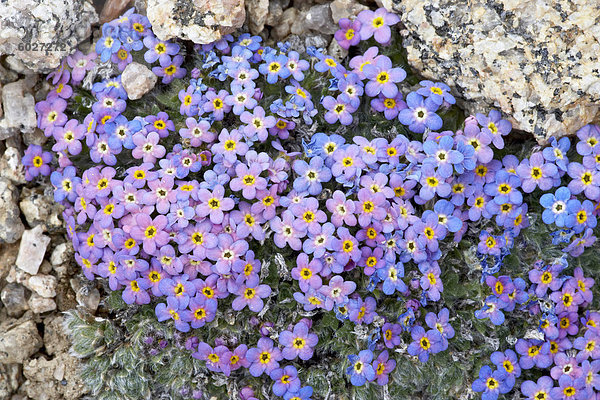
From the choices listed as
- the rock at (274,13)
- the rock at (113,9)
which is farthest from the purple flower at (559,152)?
the rock at (113,9)

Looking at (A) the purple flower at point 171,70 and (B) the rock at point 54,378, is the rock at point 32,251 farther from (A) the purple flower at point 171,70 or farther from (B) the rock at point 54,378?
(A) the purple flower at point 171,70

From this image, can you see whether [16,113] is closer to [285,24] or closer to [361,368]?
[285,24]

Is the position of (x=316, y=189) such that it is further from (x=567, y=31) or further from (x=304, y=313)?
(x=567, y=31)

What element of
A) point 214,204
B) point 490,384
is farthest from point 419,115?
point 490,384

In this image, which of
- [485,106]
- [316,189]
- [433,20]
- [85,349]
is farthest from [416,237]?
[85,349]

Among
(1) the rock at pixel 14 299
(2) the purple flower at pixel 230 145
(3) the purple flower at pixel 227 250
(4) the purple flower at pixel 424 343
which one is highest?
(2) the purple flower at pixel 230 145

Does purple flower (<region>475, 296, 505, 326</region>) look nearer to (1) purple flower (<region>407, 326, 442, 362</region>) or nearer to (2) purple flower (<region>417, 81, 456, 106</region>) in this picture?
(1) purple flower (<region>407, 326, 442, 362</region>)

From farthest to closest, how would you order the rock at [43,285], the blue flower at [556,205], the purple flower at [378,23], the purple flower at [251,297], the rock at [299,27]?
1. the rock at [299,27]
2. the rock at [43,285]
3. the purple flower at [378,23]
4. the blue flower at [556,205]
5. the purple flower at [251,297]
